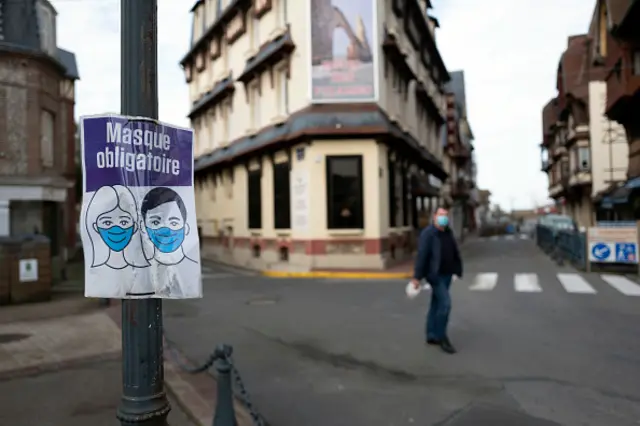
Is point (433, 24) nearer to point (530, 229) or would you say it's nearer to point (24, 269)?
point (24, 269)

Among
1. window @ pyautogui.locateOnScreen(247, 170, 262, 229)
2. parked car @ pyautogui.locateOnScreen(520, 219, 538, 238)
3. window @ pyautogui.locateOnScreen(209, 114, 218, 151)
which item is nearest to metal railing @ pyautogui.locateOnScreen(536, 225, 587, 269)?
window @ pyautogui.locateOnScreen(247, 170, 262, 229)

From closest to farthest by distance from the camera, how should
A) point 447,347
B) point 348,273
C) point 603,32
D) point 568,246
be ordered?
point 447,347, point 348,273, point 568,246, point 603,32

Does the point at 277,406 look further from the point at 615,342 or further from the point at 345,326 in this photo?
the point at 615,342

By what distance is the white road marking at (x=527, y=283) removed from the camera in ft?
40.0

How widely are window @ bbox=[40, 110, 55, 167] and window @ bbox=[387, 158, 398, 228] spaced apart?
39.4 feet

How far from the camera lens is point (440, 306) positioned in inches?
262

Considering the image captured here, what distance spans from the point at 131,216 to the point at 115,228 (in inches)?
4.6

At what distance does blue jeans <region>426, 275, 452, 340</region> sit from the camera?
6590 millimetres

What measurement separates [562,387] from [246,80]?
66.1ft

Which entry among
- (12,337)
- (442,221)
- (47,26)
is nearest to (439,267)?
(442,221)

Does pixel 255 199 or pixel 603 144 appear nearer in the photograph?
pixel 255 199

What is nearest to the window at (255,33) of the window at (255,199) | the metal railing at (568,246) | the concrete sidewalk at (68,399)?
the window at (255,199)

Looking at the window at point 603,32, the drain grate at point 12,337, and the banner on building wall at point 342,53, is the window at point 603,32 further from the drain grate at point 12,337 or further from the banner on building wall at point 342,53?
the drain grate at point 12,337

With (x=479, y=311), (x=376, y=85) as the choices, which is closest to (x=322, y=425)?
(x=479, y=311)
